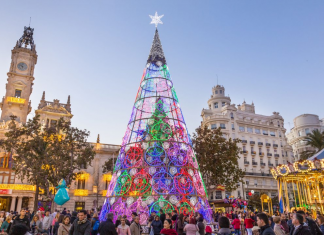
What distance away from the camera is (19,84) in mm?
38719

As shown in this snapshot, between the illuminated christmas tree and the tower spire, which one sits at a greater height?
the tower spire

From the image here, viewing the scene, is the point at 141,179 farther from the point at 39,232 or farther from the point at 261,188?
the point at 261,188

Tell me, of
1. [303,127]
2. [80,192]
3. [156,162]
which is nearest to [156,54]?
[156,162]

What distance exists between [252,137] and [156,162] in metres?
42.5

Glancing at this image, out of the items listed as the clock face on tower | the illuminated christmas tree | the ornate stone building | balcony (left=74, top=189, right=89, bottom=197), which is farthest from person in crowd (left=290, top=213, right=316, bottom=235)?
the clock face on tower

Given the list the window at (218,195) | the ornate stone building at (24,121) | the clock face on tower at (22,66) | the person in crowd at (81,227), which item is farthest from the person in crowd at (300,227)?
the clock face on tower at (22,66)

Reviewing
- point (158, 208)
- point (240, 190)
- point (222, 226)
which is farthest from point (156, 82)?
point (240, 190)

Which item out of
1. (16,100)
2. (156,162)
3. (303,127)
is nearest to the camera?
(156,162)

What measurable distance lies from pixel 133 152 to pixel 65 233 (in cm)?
799

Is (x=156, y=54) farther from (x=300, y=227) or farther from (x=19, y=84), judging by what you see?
(x=19, y=84)

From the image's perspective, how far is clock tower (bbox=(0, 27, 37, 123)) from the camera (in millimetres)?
37500

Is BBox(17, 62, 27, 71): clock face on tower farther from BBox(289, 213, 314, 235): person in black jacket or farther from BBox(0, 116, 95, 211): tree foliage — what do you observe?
BBox(289, 213, 314, 235): person in black jacket

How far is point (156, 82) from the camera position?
1641cm

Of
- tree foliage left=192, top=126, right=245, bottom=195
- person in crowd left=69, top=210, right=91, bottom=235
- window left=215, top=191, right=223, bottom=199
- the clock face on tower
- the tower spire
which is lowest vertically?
person in crowd left=69, top=210, right=91, bottom=235
